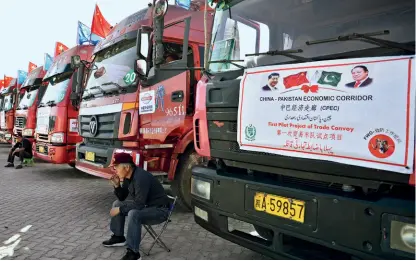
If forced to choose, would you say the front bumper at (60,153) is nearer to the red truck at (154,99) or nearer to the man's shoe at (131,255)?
the red truck at (154,99)

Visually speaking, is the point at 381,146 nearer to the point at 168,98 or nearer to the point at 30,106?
the point at 168,98

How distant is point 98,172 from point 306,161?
372cm

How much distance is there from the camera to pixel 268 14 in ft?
9.82

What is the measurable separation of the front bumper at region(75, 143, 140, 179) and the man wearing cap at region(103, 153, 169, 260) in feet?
3.01

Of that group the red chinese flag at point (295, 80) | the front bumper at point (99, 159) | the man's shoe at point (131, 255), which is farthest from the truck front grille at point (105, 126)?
the red chinese flag at point (295, 80)

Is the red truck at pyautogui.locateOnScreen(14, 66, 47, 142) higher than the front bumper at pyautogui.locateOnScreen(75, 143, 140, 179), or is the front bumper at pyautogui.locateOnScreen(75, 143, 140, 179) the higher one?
the red truck at pyautogui.locateOnScreen(14, 66, 47, 142)

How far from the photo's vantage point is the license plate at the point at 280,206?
Result: 226 centimetres

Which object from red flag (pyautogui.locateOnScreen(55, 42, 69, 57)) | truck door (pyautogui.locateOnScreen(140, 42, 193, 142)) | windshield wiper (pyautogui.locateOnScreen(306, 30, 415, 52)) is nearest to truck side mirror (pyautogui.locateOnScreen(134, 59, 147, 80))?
truck door (pyautogui.locateOnScreen(140, 42, 193, 142))

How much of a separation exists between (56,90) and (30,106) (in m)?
2.45

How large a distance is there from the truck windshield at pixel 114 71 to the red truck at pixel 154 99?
0.05 feet

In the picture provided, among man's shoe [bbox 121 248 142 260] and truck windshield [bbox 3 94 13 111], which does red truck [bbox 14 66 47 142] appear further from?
man's shoe [bbox 121 248 142 260]

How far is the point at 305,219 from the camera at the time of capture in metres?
2.22

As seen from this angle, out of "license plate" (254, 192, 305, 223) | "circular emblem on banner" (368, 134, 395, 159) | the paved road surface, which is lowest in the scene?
the paved road surface

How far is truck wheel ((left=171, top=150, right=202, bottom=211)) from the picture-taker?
465cm
